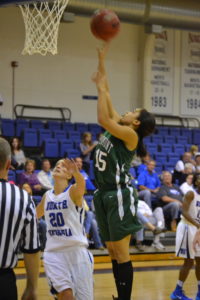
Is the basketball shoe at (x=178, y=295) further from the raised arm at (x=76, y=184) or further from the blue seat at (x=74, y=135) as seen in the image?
the blue seat at (x=74, y=135)

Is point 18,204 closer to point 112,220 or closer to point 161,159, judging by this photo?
point 112,220

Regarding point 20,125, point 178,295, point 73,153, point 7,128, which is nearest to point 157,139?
point 73,153

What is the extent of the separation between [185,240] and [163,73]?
11.7 meters

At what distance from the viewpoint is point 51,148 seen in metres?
13.8

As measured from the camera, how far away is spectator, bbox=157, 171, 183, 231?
458 inches

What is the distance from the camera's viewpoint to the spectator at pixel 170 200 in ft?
38.2

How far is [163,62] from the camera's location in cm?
1817

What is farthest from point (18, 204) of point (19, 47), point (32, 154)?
point (19, 47)

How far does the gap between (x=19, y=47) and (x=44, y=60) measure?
85cm

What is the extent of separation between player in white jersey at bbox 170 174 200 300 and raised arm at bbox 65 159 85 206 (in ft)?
7.75

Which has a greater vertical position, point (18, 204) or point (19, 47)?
point (19, 47)

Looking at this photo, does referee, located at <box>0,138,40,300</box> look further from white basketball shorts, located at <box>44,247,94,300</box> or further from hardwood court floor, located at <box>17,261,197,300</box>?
hardwood court floor, located at <box>17,261,197,300</box>

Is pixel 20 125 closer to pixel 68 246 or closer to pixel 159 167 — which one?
pixel 159 167

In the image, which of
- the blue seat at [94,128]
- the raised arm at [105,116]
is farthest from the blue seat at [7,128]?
the raised arm at [105,116]
